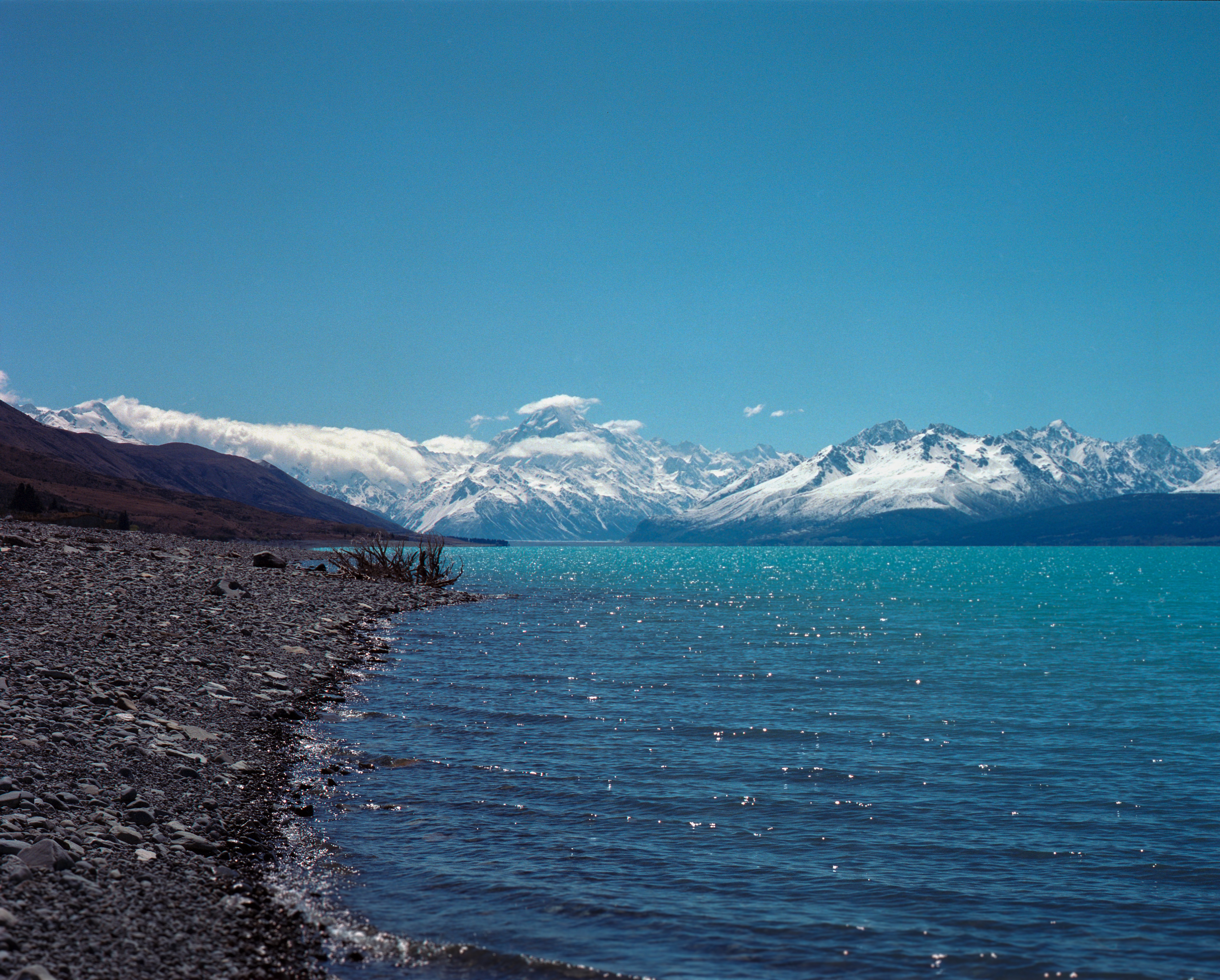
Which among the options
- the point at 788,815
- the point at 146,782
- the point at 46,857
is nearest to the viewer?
the point at 46,857

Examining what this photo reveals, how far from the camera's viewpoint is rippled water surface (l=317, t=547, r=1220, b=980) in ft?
39.3

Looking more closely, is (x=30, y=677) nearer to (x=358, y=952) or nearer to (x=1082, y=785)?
(x=358, y=952)

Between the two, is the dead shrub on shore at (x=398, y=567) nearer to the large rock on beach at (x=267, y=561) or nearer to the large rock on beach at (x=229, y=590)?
the large rock on beach at (x=267, y=561)

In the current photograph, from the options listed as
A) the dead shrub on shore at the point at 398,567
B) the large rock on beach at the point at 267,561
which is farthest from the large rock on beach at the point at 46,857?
the dead shrub on shore at the point at 398,567

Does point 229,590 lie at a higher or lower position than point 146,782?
higher

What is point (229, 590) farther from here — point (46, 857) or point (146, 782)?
point (46, 857)

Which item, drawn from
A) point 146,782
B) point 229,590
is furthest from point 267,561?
point 146,782

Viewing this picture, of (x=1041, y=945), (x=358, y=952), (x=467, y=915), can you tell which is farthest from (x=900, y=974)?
(x=358, y=952)

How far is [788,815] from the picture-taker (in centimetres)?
1747

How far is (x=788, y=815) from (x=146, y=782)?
12.2 metres

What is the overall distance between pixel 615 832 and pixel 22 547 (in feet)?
151

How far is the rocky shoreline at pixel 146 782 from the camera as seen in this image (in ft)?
33.0

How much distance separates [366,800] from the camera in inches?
689

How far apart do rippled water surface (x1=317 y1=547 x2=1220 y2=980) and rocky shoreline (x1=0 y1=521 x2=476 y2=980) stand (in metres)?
1.56
